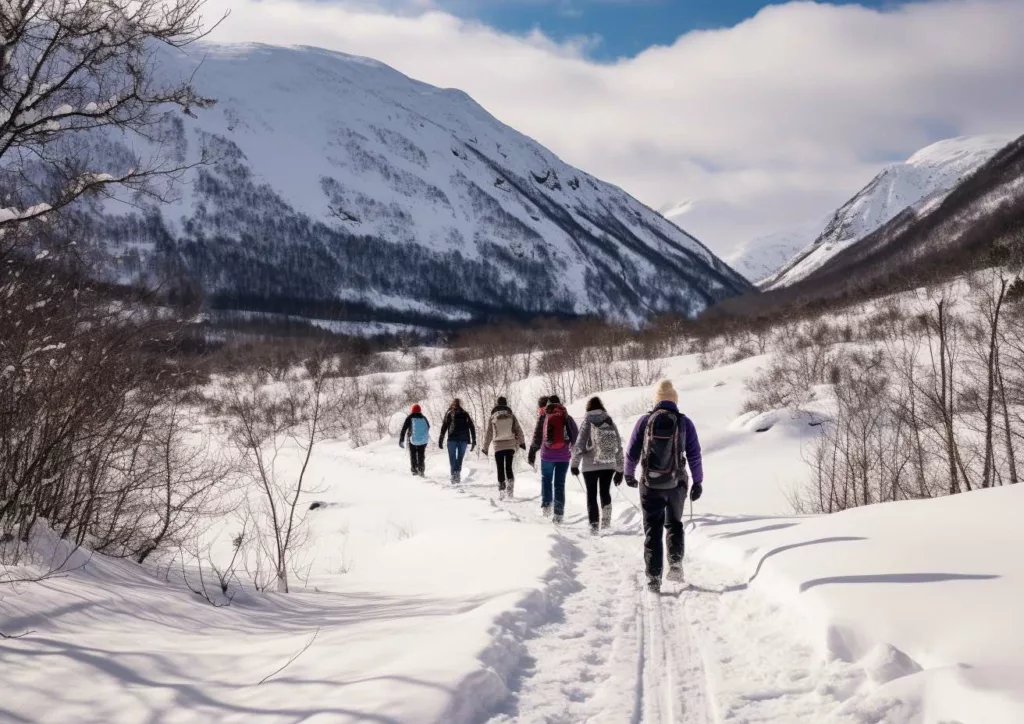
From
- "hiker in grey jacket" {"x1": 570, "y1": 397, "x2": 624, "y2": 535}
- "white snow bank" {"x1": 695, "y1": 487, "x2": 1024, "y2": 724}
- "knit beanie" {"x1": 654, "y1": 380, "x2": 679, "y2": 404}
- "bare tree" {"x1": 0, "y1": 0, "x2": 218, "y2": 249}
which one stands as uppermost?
"bare tree" {"x1": 0, "y1": 0, "x2": 218, "y2": 249}

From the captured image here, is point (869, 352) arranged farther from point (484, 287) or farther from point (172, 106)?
point (484, 287)

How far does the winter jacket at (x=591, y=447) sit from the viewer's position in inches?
361

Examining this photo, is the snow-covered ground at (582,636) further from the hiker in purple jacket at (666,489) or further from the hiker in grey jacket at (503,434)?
the hiker in grey jacket at (503,434)

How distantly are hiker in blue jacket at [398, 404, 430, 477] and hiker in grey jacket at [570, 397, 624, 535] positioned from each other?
7.77 metres

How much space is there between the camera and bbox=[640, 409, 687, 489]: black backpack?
6105 mm

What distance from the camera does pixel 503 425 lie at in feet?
40.6

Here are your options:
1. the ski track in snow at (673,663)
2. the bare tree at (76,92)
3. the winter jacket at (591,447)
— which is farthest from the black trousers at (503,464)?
the bare tree at (76,92)

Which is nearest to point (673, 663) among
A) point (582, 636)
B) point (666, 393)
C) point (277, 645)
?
point (582, 636)

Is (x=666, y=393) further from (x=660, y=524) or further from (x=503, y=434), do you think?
(x=503, y=434)

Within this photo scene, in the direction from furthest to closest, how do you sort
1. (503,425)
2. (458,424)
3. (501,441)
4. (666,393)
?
(458,424), (501,441), (503,425), (666,393)

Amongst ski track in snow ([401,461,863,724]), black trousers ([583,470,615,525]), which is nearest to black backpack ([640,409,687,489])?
ski track in snow ([401,461,863,724])

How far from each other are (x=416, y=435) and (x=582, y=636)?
1252 cm

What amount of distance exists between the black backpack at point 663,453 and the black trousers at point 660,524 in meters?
0.09

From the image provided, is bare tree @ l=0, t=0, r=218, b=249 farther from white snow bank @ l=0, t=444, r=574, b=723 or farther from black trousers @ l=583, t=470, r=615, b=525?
black trousers @ l=583, t=470, r=615, b=525
